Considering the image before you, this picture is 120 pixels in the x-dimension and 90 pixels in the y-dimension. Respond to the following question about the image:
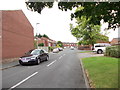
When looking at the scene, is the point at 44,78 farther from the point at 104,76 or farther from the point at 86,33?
the point at 86,33

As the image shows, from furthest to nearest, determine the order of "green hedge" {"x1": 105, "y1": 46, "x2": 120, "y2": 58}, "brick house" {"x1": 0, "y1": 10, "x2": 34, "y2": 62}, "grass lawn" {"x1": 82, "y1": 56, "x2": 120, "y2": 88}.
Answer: "green hedge" {"x1": 105, "y1": 46, "x2": 120, "y2": 58} < "brick house" {"x1": 0, "y1": 10, "x2": 34, "y2": 62} < "grass lawn" {"x1": 82, "y1": 56, "x2": 120, "y2": 88}

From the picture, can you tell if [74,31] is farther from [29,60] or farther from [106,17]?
[106,17]

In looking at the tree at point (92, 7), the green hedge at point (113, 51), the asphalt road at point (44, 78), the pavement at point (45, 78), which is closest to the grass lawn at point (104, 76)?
the pavement at point (45, 78)

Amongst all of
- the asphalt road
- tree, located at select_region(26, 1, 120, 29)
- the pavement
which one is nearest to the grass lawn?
the pavement

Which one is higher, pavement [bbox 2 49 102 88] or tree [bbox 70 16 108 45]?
tree [bbox 70 16 108 45]

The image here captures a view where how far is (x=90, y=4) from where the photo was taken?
4934mm

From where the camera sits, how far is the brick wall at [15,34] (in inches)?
624

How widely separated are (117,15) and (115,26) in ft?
4.02

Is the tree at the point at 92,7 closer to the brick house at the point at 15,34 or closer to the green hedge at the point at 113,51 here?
the green hedge at the point at 113,51

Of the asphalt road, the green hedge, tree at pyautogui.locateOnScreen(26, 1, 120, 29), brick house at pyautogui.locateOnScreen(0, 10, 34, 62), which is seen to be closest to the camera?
tree at pyautogui.locateOnScreen(26, 1, 120, 29)

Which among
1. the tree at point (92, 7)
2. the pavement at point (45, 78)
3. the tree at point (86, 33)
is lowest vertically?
the pavement at point (45, 78)

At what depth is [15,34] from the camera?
18.3 m

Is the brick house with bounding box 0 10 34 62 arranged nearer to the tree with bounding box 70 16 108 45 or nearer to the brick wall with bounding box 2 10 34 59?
the brick wall with bounding box 2 10 34 59

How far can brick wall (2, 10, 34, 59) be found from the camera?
1586 cm
